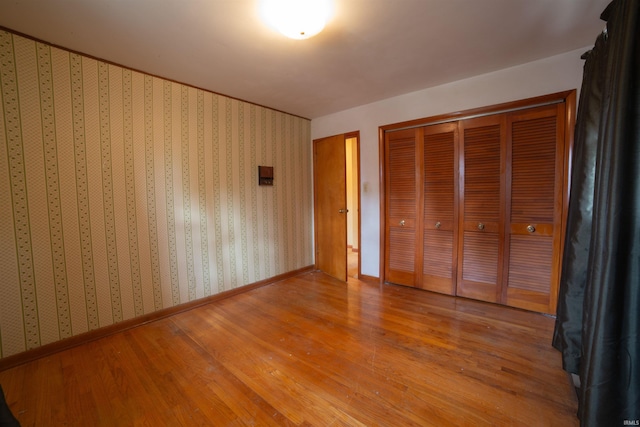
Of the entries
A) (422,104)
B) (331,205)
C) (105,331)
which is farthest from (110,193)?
(422,104)

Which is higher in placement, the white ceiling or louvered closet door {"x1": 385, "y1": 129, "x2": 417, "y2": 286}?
the white ceiling

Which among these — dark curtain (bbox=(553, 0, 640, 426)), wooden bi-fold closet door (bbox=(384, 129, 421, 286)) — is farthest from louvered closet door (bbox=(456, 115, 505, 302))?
dark curtain (bbox=(553, 0, 640, 426))

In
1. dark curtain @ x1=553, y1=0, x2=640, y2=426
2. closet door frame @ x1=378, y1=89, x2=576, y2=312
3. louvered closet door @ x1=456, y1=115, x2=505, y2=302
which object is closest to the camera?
dark curtain @ x1=553, y1=0, x2=640, y2=426

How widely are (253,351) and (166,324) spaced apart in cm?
105

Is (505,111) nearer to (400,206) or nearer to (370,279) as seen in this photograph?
(400,206)

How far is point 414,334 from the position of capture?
214cm

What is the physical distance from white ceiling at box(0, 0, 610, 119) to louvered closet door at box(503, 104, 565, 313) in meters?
0.62

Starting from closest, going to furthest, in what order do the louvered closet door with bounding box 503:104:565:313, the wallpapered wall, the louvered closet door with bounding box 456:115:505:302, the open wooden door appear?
the wallpapered wall < the louvered closet door with bounding box 503:104:565:313 < the louvered closet door with bounding box 456:115:505:302 < the open wooden door

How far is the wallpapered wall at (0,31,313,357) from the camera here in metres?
1.81

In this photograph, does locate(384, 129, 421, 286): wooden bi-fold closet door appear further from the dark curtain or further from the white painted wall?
the dark curtain

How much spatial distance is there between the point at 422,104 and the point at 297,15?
1.90 metres

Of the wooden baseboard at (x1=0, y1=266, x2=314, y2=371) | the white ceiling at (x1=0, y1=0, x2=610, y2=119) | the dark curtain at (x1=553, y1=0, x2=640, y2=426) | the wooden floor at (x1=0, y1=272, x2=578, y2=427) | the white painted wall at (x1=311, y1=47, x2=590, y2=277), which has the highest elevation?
the white ceiling at (x1=0, y1=0, x2=610, y2=119)

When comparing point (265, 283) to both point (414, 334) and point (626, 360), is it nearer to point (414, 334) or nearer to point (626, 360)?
point (414, 334)

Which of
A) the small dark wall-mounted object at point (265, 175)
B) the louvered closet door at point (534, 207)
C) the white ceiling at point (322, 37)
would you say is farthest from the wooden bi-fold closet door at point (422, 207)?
the small dark wall-mounted object at point (265, 175)
